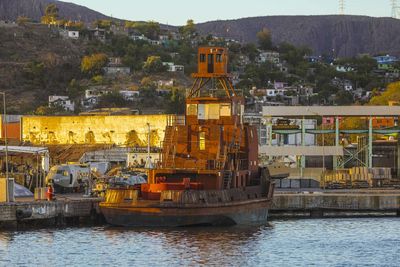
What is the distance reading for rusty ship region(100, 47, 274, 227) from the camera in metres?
57.5

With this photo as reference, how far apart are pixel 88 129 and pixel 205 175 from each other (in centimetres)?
5352

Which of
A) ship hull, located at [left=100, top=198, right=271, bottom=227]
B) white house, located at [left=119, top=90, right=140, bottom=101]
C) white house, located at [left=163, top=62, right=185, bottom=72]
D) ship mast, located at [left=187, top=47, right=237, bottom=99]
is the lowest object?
ship hull, located at [left=100, top=198, right=271, bottom=227]

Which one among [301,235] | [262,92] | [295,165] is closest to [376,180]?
[295,165]

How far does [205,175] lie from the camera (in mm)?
59625

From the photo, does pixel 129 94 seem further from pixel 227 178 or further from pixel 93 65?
pixel 227 178

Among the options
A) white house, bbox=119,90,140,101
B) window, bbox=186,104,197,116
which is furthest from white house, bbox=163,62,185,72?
window, bbox=186,104,197,116

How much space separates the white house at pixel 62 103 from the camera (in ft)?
505

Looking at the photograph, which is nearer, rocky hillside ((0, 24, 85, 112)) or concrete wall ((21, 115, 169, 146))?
concrete wall ((21, 115, 169, 146))

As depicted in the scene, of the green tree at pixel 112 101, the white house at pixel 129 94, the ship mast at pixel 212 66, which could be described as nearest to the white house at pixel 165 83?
the white house at pixel 129 94

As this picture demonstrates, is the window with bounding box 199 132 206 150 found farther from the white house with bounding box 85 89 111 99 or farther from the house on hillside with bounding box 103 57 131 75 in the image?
the house on hillside with bounding box 103 57 131 75

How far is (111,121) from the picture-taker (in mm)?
111688

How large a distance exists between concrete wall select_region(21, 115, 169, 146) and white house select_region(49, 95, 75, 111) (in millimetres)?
39025

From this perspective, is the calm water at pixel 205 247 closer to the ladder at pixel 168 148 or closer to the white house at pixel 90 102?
the ladder at pixel 168 148

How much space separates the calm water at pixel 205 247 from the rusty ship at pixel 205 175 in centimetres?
76
